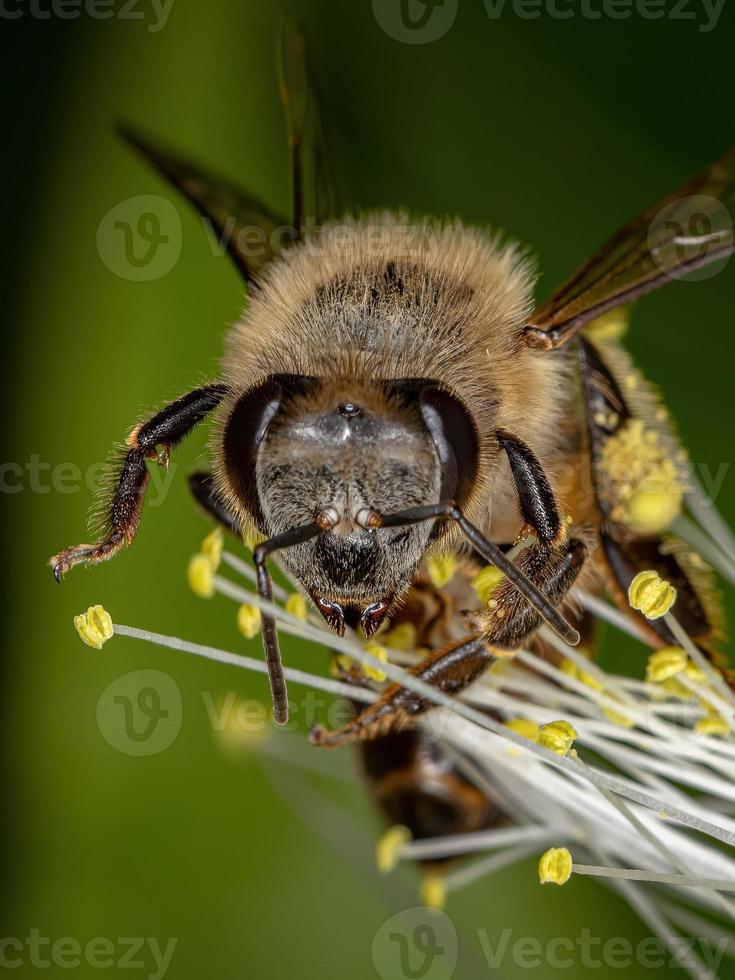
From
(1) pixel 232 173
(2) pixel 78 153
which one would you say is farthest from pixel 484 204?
(2) pixel 78 153

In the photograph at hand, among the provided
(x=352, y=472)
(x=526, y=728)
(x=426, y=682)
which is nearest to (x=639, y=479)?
(x=526, y=728)

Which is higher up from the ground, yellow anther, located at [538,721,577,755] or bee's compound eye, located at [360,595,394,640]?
bee's compound eye, located at [360,595,394,640]

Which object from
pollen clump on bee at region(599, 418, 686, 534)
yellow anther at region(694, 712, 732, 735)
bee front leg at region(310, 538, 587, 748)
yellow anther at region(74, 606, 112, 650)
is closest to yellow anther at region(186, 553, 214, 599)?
yellow anther at region(74, 606, 112, 650)

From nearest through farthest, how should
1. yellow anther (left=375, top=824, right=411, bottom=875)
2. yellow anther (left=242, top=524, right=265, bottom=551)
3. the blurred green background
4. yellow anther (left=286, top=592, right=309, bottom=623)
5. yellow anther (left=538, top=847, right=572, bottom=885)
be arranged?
A: 1. yellow anther (left=242, top=524, right=265, bottom=551)
2. yellow anther (left=538, top=847, right=572, bottom=885)
3. yellow anther (left=286, top=592, right=309, bottom=623)
4. yellow anther (left=375, top=824, right=411, bottom=875)
5. the blurred green background

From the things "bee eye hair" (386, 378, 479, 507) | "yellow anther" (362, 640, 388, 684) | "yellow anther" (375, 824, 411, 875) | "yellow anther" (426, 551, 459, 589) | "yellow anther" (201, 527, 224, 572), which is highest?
"bee eye hair" (386, 378, 479, 507)

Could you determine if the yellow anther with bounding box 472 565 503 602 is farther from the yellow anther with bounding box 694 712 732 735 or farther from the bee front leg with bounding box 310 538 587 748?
the yellow anther with bounding box 694 712 732 735

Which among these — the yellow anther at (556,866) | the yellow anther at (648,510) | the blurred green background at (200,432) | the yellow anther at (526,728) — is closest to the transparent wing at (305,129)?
the blurred green background at (200,432)
